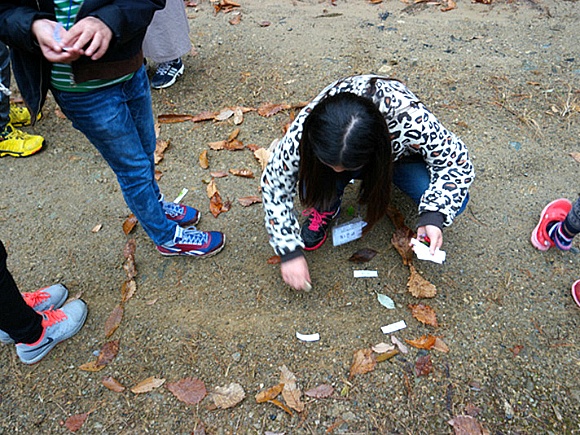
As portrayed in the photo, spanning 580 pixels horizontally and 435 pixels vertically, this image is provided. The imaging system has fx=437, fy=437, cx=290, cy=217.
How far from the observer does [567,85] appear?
334 centimetres

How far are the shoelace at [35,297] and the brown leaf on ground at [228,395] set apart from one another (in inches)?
37.1

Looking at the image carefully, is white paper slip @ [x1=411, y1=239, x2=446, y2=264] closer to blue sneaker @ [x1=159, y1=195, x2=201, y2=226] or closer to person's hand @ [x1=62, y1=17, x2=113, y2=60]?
blue sneaker @ [x1=159, y1=195, x2=201, y2=226]

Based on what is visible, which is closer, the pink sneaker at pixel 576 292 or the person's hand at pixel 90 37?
the person's hand at pixel 90 37

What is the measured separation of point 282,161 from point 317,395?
1.00 metres

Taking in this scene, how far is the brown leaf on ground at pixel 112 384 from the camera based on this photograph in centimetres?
187

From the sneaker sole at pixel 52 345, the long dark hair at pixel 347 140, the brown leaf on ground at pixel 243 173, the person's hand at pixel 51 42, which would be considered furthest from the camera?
the brown leaf on ground at pixel 243 173

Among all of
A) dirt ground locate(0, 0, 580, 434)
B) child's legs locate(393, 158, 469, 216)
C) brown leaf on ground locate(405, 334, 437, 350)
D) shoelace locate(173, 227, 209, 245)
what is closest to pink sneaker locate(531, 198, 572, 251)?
dirt ground locate(0, 0, 580, 434)

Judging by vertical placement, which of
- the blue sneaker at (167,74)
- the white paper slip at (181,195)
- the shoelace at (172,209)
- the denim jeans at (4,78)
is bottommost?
the white paper slip at (181,195)

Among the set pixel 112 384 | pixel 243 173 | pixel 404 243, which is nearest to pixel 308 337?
pixel 404 243

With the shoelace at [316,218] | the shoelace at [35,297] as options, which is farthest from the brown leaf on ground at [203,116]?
the shoelace at [35,297]

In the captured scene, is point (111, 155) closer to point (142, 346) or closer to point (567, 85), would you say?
point (142, 346)

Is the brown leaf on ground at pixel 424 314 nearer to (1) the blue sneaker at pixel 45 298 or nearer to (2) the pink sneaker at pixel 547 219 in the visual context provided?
(2) the pink sneaker at pixel 547 219

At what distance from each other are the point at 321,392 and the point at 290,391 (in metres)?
0.13

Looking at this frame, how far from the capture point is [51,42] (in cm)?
132
